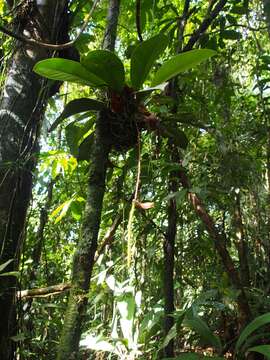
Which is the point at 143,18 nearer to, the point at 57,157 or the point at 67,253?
the point at 57,157

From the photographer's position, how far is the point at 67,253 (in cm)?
320

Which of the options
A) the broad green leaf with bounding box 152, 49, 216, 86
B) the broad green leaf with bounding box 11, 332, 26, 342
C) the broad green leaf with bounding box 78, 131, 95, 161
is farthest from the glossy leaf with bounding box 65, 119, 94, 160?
the broad green leaf with bounding box 11, 332, 26, 342

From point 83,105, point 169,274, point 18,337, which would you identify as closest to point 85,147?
point 83,105

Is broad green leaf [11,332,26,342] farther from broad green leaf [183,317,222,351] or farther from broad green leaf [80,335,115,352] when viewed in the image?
broad green leaf [183,317,222,351]

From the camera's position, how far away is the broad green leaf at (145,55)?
109 cm

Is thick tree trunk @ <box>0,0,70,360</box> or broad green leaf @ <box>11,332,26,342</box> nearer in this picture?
broad green leaf @ <box>11,332,26,342</box>

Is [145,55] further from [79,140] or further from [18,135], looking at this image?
[18,135]

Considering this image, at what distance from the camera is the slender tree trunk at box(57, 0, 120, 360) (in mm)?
957

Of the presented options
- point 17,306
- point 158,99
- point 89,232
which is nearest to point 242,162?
point 158,99

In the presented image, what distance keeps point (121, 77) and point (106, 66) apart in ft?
0.21

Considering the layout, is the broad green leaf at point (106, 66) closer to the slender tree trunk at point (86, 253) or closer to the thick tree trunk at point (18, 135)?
the slender tree trunk at point (86, 253)

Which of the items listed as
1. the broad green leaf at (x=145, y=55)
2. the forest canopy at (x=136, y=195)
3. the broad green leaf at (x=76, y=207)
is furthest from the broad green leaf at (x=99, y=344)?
the broad green leaf at (x=145, y=55)

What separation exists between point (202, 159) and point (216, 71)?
0.60 metres

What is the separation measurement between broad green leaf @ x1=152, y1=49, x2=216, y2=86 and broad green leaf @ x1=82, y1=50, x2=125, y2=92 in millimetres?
129
